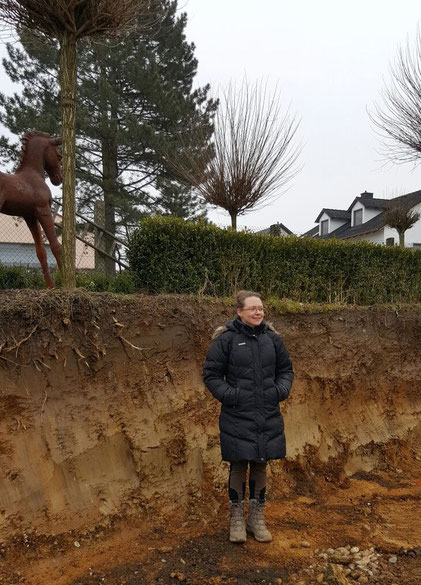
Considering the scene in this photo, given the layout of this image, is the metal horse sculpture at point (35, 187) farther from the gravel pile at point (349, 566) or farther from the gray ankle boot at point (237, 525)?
the gravel pile at point (349, 566)

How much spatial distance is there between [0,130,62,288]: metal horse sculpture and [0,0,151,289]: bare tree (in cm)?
18

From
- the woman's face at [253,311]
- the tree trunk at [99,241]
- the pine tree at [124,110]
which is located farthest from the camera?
the pine tree at [124,110]

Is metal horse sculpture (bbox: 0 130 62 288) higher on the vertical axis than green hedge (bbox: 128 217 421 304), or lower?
higher

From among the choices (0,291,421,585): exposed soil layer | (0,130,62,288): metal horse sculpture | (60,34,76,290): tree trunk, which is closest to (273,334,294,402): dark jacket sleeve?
(0,291,421,585): exposed soil layer

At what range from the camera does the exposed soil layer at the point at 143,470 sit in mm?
3973

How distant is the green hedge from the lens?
6066 mm

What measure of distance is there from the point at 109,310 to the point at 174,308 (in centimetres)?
84

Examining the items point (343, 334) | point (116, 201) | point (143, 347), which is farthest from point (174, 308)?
point (116, 201)

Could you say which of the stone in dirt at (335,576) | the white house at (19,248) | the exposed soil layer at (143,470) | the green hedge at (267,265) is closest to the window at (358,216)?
the green hedge at (267,265)

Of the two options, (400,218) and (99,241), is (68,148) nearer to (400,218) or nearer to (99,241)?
(99,241)

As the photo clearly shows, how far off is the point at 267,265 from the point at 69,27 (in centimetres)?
390

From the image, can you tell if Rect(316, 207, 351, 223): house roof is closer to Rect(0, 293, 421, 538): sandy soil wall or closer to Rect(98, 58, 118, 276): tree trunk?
Rect(98, 58, 118, 276): tree trunk

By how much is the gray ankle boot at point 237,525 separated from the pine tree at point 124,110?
1092 centimetres

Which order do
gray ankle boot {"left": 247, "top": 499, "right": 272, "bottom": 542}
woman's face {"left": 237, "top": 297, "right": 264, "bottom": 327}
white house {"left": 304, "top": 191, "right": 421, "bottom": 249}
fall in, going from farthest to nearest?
white house {"left": 304, "top": 191, "right": 421, "bottom": 249}
gray ankle boot {"left": 247, "top": 499, "right": 272, "bottom": 542}
woman's face {"left": 237, "top": 297, "right": 264, "bottom": 327}
